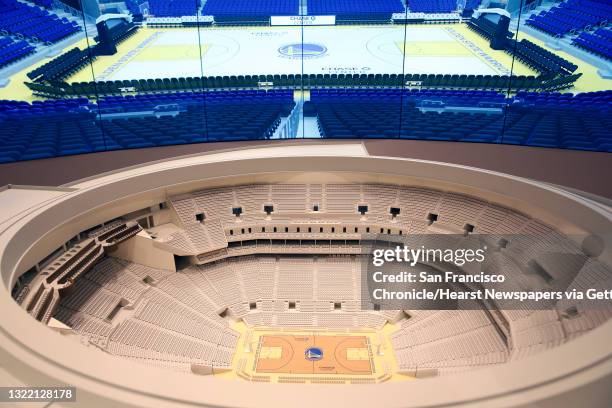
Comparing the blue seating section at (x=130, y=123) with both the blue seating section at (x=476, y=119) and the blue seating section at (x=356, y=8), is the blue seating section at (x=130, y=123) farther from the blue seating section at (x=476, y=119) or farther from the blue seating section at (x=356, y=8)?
the blue seating section at (x=356, y=8)

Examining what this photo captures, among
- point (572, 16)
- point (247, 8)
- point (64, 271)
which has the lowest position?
point (64, 271)

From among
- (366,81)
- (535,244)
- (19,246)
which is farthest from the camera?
(366,81)

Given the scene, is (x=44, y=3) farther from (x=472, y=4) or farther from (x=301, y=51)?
(x=472, y=4)

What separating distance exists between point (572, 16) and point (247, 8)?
16.7m

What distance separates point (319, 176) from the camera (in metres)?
16.7

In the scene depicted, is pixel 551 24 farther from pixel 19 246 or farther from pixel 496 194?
pixel 19 246

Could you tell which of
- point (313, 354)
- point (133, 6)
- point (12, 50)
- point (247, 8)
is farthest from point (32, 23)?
point (313, 354)

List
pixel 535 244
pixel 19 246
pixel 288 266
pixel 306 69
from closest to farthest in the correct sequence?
1. pixel 19 246
2. pixel 535 244
3. pixel 288 266
4. pixel 306 69

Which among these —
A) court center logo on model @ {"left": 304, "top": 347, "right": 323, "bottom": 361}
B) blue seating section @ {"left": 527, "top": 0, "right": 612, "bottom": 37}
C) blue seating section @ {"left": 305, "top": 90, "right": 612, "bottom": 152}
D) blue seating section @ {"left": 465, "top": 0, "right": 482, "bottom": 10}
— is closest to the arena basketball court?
blue seating section @ {"left": 465, "top": 0, "right": 482, "bottom": 10}

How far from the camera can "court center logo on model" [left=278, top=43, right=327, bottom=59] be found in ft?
87.4

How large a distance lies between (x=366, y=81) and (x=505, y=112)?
653 centimetres

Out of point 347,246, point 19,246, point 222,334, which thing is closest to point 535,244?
point 347,246

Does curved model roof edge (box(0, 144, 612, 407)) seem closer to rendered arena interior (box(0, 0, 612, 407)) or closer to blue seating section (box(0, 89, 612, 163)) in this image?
rendered arena interior (box(0, 0, 612, 407))

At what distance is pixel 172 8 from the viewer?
2667 centimetres
